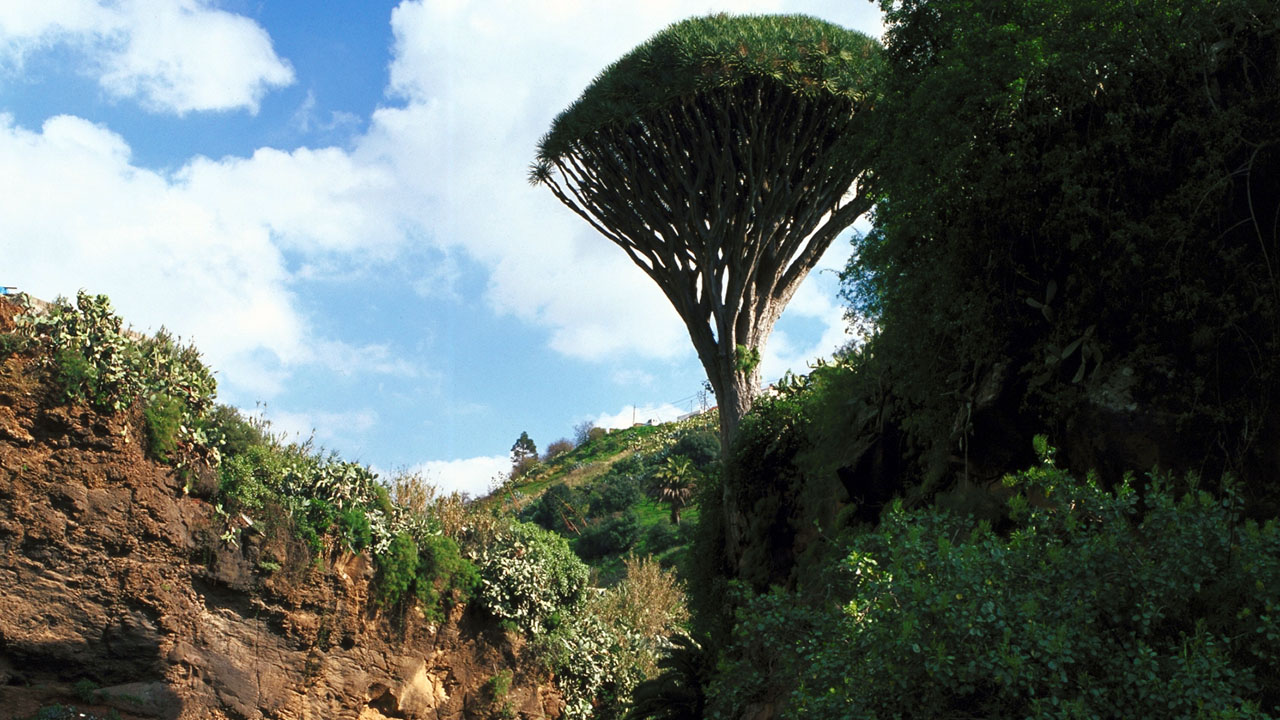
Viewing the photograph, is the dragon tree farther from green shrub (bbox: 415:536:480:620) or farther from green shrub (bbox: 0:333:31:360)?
green shrub (bbox: 0:333:31:360)

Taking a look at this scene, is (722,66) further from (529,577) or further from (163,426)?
(163,426)

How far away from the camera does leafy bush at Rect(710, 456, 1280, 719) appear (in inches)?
151

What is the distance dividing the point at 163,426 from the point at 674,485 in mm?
32433

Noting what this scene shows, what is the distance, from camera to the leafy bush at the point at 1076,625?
12.6 feet

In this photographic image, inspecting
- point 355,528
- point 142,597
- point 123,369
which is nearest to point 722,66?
point 355,528

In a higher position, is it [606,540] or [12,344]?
[12,344]

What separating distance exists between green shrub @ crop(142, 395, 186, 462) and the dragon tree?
731 centimetres

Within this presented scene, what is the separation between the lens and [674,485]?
1656 inches

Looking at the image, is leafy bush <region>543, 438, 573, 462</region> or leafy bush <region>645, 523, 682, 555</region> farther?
leafy bush <region>543, 438, 573, 462</region>

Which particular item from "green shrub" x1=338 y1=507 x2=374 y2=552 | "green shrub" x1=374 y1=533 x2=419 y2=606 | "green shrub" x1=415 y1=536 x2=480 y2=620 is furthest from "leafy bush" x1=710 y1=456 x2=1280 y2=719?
"green shrub" x1=415 y1=536 x2=480 y2=620

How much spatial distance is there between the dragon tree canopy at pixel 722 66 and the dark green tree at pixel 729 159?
0.02m

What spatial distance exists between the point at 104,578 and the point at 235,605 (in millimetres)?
1641

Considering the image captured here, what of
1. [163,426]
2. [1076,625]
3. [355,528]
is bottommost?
[1076,625]

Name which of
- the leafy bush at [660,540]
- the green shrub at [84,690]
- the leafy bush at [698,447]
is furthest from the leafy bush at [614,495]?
the green shrub at [84,690]
